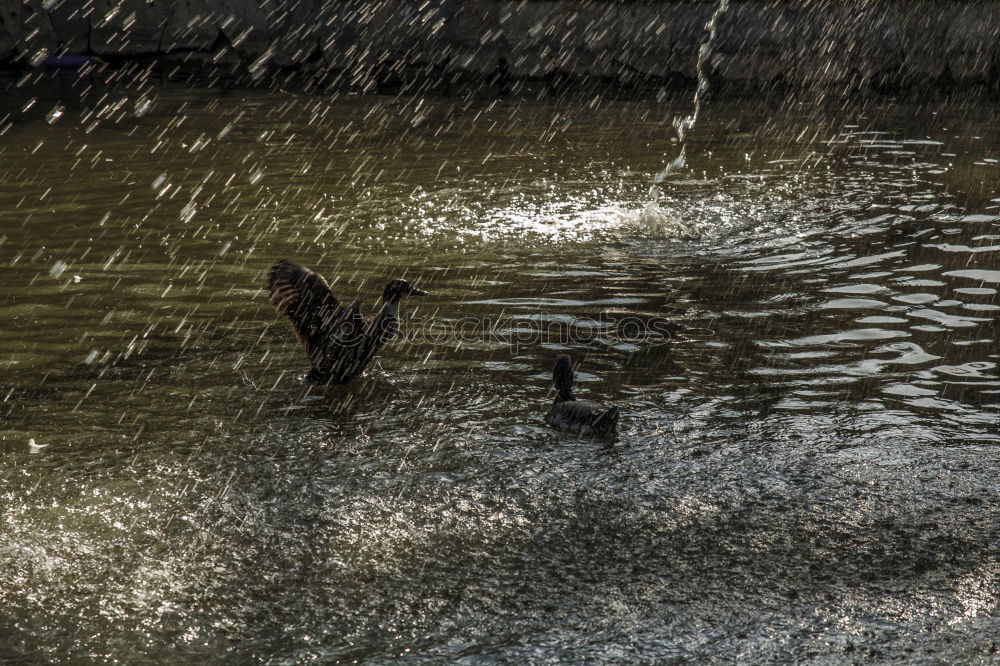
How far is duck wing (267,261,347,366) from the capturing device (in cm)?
676

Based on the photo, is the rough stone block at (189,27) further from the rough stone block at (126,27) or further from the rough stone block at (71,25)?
the rough stone block at (71,25)

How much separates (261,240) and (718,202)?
16.1 feet

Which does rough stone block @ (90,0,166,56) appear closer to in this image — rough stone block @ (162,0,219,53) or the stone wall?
the stone wall

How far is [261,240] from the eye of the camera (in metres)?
10.4

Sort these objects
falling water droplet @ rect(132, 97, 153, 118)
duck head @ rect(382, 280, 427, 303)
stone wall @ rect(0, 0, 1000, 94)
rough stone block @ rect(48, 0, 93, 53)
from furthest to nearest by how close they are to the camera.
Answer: rough stone block @ rect(48, 0, 93, 53) < stone wall @ rect(0, 0, 1000, 94) < falling water droplet @ rect(132, 97, 153, 118) < duck head @ rect(382, 280, 427, 303)

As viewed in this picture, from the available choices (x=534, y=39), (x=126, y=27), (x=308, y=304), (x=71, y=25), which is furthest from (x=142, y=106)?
(x=308, y=304)

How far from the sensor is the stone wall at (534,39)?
20.3 metres

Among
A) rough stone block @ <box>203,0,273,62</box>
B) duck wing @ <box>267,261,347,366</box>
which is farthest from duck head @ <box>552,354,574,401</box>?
rough stone block @ <box>203,0,273,62</box>

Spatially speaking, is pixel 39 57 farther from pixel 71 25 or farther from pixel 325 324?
pixel 325 324

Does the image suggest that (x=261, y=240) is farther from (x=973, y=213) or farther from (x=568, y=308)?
Result: (x=973, y=213)

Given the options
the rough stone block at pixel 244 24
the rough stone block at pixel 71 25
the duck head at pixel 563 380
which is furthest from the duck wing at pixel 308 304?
the rough stone block at pixel 71 25

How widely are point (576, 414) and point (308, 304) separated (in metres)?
1.99

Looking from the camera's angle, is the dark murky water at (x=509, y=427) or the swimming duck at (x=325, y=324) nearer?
the dark murky water at (x=509, y=427)

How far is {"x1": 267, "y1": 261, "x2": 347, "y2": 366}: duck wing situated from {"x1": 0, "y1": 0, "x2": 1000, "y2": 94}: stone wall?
1536 cm
